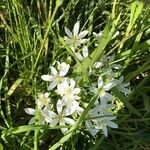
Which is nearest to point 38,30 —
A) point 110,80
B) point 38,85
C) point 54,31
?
point 54,31

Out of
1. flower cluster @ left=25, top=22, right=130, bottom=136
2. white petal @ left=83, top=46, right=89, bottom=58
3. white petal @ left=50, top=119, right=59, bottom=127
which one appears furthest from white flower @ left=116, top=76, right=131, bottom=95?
white petal @ left=50, top=119, right=59, bottom=127

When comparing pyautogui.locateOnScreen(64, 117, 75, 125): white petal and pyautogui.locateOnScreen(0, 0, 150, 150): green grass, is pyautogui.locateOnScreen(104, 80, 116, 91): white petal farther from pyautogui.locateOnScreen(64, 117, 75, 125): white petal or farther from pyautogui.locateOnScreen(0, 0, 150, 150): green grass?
pyautogui.locateOnScreen(64, 117, 75, 125): white petal

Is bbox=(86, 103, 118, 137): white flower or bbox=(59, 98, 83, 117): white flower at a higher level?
bbox=(59, 98, 83, 117): white flower

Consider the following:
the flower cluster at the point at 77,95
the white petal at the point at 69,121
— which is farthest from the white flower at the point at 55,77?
the white petal at the point at 69,121

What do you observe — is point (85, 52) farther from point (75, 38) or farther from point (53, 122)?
point (53, 122)

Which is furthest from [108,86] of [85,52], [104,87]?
[85,52]

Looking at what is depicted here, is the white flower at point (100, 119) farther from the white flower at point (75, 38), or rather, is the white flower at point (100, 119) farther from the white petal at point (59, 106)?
the white flower at point (75, 38)

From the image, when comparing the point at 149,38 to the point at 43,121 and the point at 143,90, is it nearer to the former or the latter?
the point at 143,90
